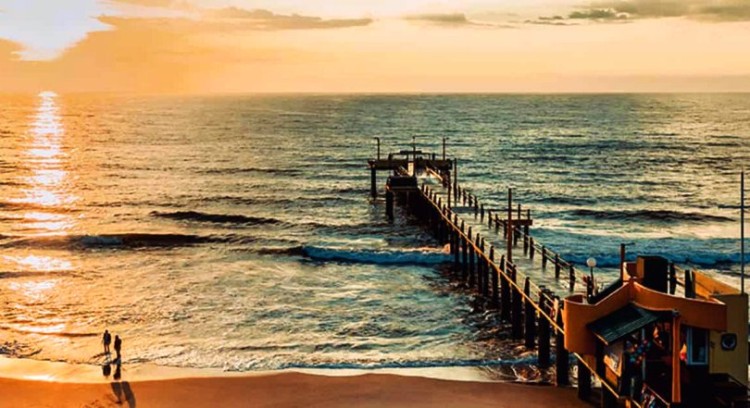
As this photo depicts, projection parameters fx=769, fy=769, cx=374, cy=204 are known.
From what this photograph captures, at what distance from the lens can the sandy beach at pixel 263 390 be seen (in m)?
20.6

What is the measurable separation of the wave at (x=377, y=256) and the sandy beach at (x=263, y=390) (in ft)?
52.1

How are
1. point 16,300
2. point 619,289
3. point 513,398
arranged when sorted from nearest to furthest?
point 619,289, point 513,398, point 16,300

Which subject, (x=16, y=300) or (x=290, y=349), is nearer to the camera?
(x=290, y=349)

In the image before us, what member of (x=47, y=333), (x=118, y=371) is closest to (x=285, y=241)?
(x=47, y=333)

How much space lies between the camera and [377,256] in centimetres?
4019

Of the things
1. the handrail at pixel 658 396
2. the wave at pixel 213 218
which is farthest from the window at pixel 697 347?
the wave at pixel 213 218

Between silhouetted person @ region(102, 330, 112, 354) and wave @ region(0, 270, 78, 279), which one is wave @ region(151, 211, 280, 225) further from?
silhouetted person @ region(102, 330, 112, 354)

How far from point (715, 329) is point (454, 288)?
61.0ft

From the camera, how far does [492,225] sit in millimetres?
35156

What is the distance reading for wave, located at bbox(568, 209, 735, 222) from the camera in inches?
2013

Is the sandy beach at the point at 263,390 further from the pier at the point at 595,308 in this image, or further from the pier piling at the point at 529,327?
the pier piling at the point at 529,327

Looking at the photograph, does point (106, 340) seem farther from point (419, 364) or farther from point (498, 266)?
point (498, 266)

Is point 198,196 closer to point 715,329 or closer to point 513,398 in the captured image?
point 513,398

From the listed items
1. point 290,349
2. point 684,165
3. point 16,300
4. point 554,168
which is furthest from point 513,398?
point 684,165
